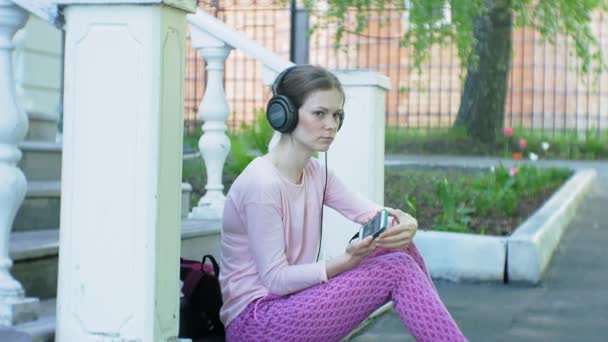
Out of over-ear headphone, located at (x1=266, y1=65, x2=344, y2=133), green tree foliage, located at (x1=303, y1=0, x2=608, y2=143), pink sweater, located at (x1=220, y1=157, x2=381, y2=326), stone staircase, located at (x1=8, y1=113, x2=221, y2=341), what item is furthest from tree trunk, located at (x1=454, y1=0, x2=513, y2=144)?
over-ear headphone, located at (x1=266, y1=65, x2=344, y2=133)

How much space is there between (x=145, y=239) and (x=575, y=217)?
20.4 feet

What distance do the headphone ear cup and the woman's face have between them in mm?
40

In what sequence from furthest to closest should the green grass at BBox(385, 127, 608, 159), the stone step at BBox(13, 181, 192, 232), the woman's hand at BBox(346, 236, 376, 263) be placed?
the green grass at BBox(385, 127, 608, 159), the stone step at BBox(13, 181, 192, 232), the woman's hand at BBox(346, 236, 376, 263)

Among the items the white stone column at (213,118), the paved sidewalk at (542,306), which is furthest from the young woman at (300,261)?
the white stone column at (213,118)

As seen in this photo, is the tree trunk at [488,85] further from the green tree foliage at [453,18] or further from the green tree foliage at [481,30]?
the green tree foliage at [453,18]

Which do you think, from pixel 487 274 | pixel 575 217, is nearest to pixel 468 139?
pixel 575 217

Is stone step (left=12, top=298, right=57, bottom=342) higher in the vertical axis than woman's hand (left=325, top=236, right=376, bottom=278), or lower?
lower

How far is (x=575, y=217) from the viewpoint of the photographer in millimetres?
8406

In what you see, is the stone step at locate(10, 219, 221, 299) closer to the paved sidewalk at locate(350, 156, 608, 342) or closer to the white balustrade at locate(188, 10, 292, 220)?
the white balustrade at locate(188, 10, 292, 220)

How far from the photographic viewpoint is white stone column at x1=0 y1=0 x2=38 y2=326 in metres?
3.00

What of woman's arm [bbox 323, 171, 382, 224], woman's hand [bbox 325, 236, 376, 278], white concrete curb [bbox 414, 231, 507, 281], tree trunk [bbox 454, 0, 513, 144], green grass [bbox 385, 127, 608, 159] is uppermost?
tree trunk [bbox 454, 0, 513, 144]

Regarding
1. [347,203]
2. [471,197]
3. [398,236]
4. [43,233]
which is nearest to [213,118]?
[43,233]

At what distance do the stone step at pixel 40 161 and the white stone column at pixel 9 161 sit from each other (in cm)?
180

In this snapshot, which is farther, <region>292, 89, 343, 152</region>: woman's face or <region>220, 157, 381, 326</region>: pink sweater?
<region>292, 89, 343, 152</region>: woman's face
